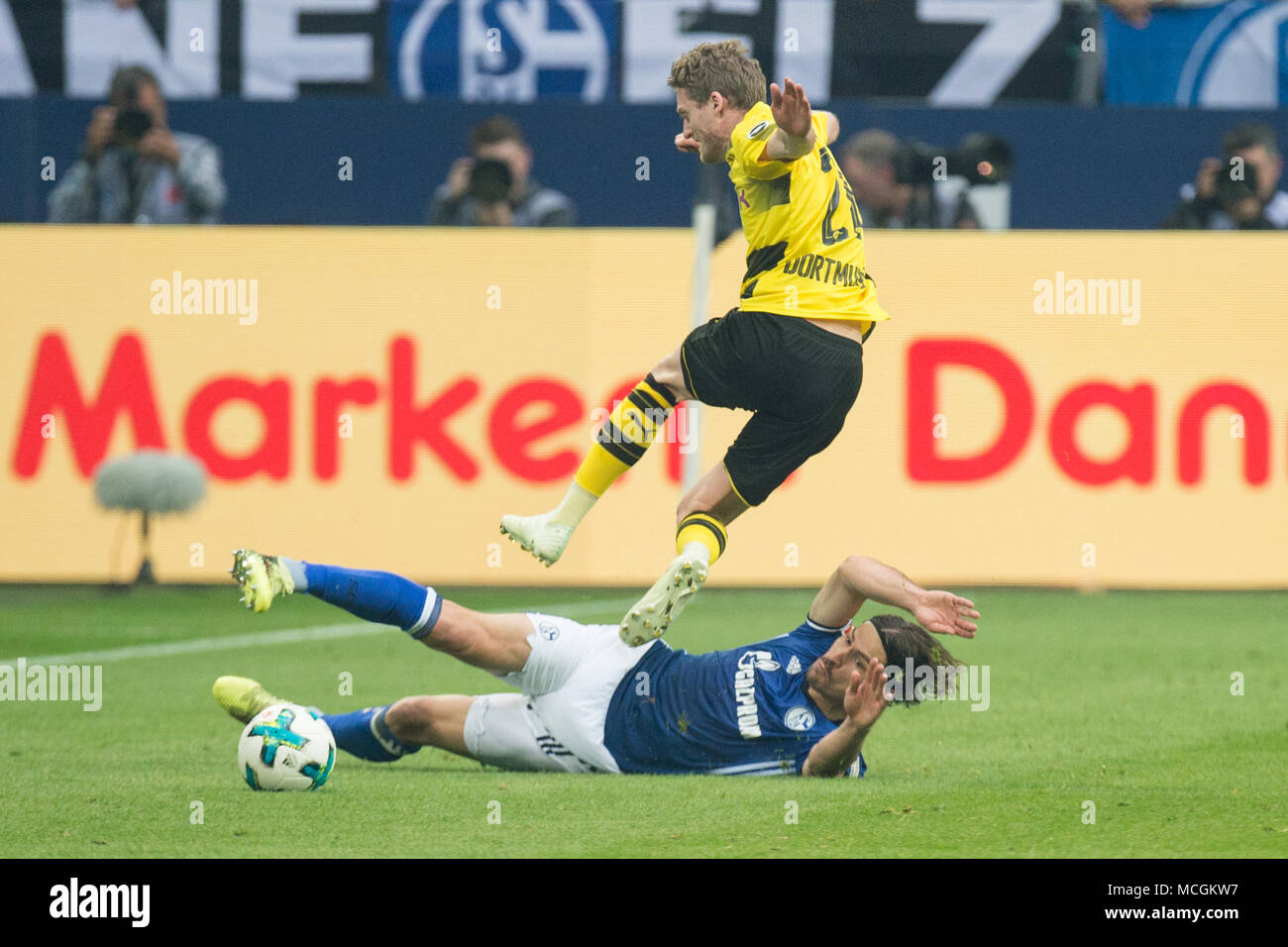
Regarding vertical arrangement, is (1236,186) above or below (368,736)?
above

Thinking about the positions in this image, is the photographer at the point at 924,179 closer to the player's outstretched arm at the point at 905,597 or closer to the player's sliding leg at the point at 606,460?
the player's sliding leg at the point at 606,460

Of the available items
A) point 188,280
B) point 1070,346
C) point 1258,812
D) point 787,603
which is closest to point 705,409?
point 787,603

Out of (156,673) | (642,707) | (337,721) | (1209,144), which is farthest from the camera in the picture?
(1209,144)

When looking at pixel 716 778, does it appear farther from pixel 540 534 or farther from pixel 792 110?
pixel 792 110

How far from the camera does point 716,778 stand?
22.8 ft

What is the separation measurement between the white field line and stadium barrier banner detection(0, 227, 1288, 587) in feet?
2.24

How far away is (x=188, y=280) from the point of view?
13.6m

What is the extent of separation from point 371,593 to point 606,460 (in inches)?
44.2

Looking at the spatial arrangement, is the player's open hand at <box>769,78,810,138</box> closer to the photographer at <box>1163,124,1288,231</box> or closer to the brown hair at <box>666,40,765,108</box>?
the brown hair at <box>666,40,765,108</box>

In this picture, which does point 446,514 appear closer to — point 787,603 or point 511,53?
point 787,603

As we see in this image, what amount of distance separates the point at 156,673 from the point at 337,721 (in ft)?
10.3

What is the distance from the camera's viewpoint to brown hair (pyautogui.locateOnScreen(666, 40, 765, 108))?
666cm

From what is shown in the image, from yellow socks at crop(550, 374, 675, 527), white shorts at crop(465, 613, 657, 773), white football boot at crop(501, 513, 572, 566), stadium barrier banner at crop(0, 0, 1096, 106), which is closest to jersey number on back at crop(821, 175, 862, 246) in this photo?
yellow socks at crop(550, 374, 675, 527)

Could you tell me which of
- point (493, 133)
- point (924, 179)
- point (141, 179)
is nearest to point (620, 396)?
point (493, 133)
